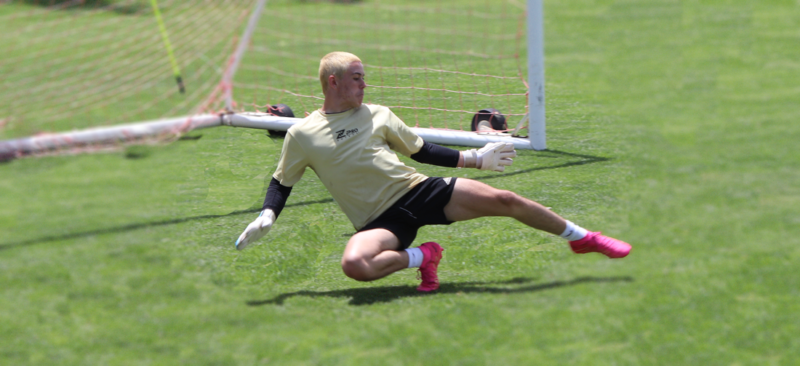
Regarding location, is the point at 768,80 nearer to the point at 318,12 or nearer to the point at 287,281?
the point at 287,281

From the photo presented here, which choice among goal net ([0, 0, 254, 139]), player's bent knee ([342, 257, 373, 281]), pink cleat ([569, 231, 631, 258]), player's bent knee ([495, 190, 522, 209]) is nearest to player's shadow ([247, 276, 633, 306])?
player's bent knee ([342, 257, 373, 281])

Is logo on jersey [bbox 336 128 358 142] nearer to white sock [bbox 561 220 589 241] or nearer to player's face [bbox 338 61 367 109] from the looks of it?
player's face [bbox 338 61 367 109]

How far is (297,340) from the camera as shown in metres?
3.51

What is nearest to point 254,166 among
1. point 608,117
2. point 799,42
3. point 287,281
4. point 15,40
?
point 287,281

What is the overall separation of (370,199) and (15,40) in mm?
7390

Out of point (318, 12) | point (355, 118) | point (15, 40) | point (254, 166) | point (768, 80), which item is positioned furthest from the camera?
point (318, 12)

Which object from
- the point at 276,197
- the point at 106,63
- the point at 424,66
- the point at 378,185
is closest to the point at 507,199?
the point at 378,185

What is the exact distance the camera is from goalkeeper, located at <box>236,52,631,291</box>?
13.4 ft

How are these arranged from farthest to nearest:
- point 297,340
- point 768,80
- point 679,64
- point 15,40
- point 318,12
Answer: point 318,12, point 15,40, point 679,64, point 768,80, point 297,340

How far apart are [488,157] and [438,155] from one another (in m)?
0.31

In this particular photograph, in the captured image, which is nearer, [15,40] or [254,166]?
[254,166]

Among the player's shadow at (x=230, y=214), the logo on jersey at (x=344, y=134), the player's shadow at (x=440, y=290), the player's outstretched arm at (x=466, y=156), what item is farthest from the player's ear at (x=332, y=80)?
the player's shadow at (x=230, y=214)

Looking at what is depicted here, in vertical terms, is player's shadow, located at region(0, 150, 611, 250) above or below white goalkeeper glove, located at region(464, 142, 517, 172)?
below

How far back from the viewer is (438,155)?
4289 millimetres
